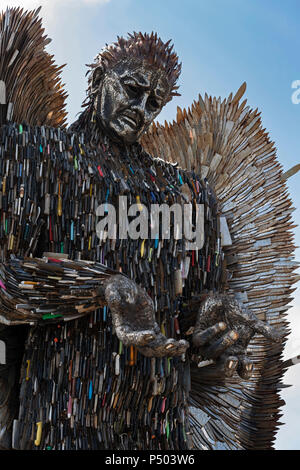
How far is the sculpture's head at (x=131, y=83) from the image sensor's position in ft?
11.5

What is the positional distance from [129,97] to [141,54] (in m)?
0.19

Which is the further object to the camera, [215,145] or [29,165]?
[215,145]

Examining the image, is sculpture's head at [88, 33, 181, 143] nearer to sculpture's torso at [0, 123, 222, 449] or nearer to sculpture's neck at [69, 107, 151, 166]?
sculpture's neck at [69, 107, 151, 166]

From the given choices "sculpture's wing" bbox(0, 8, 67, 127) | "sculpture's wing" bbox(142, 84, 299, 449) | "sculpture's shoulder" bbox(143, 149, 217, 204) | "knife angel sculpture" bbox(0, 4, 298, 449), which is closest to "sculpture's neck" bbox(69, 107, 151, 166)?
"knife angel sculpture" bbox(0, 4, 298, 449)

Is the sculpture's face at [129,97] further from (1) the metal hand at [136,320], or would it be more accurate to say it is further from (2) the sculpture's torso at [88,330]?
(1) the metal hand at [136,320]

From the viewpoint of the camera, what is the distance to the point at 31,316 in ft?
10.2

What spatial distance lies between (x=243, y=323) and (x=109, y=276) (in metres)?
0.67

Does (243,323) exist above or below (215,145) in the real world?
below

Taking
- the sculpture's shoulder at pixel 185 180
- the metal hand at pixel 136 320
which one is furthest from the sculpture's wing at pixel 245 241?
the metal hand at pixel 136 320

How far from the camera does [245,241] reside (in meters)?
4.06

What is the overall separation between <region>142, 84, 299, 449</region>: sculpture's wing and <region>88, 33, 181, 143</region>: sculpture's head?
0.61m
